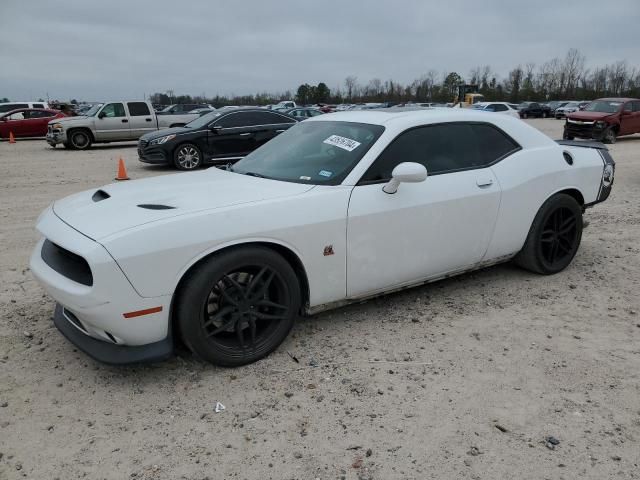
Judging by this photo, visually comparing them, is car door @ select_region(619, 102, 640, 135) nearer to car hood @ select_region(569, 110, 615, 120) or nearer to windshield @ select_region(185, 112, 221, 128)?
car hood @ select_region(569, 110, 615, 120)

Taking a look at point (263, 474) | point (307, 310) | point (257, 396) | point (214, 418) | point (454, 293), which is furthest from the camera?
point (454, 293)

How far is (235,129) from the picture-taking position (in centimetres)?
1211

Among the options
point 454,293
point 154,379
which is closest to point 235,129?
point 454,293

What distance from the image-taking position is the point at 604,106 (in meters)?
18.7

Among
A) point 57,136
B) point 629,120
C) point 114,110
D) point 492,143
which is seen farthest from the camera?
point 629,120

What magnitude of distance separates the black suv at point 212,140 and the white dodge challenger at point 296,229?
806cm

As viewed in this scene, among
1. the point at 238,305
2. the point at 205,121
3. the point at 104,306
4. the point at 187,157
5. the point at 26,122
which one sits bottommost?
the point at 187,157

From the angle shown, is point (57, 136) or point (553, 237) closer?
point (553, 237)

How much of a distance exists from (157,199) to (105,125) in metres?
16.0

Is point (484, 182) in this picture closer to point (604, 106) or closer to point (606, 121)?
point (606, 121)

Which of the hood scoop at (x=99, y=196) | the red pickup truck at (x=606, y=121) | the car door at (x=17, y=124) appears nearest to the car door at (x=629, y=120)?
the red pickup truck at (x=606, y=121)

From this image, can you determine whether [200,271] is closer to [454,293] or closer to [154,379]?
[154,379]

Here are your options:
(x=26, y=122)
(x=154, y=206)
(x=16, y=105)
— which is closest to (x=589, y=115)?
(x=154, y=206)

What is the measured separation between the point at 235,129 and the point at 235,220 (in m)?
9.60
